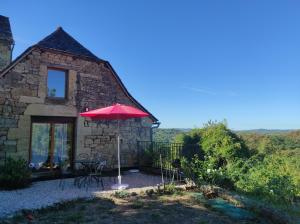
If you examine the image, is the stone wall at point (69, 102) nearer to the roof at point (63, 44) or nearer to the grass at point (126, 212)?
the roof at point (63, 44)

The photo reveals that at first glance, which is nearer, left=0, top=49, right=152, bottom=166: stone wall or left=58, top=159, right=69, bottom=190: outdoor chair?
left=0, top=49, right=152, bottom=166: stone wall

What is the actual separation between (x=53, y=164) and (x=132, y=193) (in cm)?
423

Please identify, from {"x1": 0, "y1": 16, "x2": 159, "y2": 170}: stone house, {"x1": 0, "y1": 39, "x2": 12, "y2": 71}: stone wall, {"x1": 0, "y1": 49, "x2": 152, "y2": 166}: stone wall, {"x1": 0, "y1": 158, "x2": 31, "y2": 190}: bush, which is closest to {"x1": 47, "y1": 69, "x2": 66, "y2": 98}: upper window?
{"x1": 0, "y1": 16, "x2": 159, "y2": 170}: stone house

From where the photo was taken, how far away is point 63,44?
437 inches

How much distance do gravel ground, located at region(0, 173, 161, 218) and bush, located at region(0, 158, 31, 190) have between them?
317mm

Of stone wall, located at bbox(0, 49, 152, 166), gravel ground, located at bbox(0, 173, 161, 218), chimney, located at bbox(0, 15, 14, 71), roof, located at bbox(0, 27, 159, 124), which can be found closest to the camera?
gravel ground, located at bbox(0, 173, 161, 218)

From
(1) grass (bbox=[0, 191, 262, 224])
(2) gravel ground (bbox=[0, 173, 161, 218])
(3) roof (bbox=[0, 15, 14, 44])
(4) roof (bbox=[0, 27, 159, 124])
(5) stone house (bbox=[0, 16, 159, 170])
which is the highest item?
(3) roof (bbox=[0, 15, 14, 44])

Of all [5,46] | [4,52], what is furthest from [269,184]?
[5,46]

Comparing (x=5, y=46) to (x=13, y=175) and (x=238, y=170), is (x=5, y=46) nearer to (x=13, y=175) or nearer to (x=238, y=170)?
(x=13, y=175)

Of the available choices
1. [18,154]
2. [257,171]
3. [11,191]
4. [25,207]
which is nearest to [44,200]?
[25,207]

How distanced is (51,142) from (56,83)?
7.60 feet

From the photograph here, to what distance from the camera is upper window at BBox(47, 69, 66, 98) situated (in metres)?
10.3

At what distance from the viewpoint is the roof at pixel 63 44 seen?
34.4ft

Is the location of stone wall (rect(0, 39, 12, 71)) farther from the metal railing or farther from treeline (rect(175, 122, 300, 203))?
treeline (rect(175, 122, 300, 203))
